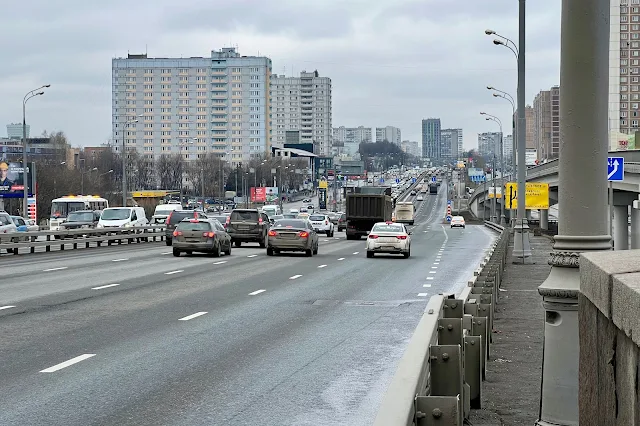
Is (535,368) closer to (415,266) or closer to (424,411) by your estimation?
(424,411)

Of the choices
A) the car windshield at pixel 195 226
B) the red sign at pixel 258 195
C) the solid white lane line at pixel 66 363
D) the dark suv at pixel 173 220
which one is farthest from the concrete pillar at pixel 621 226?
the red sign at pixel 258 195

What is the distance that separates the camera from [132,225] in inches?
2295

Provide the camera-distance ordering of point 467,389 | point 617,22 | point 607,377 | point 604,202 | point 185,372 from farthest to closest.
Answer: point 617,22 → point 185,372 → point 467,389 → point 604,202 → point 607,377

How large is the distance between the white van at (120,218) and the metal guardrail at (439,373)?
150ft

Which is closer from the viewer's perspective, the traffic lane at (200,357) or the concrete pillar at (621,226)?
the traffic lane at (200,357)

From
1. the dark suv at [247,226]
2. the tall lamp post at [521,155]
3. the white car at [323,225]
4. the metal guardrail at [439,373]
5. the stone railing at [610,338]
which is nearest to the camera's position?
the stone railing at [610,338]

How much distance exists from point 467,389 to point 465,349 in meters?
1.17

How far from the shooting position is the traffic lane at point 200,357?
965 centimetres

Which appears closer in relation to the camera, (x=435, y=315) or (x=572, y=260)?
(x=572, y=260)

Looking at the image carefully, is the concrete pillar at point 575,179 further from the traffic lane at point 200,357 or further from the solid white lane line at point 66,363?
the solid white lane line at point 66,363

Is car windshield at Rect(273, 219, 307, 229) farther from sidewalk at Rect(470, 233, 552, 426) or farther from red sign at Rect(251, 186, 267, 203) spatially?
red sign at Rect(251, 186, 267, 203)

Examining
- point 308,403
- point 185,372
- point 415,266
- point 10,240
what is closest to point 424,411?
point 308,403

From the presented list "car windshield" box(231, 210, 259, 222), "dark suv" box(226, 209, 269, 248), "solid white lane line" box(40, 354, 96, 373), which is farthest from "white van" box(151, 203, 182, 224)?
"solid white lane line" box(40, 354, 96, 373)

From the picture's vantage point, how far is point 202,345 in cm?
1427
